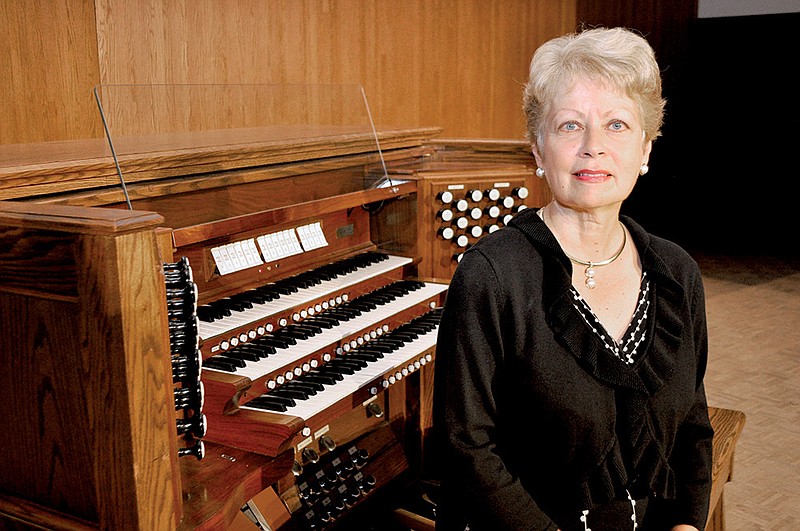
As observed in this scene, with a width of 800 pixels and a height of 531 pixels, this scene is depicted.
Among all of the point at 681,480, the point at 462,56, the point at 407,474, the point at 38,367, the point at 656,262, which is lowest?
the point at 407,474

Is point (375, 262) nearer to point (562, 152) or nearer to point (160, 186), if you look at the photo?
point (160, 186)

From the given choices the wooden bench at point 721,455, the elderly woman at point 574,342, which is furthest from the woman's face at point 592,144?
the wooden bench at point 721,455

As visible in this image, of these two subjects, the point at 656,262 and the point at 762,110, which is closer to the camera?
the point at 656,262

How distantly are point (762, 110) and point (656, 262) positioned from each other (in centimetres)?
716

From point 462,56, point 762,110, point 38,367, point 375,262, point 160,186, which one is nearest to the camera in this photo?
point 38,367

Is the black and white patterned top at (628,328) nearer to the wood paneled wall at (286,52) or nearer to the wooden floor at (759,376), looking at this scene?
the wooden floor at (759,376)

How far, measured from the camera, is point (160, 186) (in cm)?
233

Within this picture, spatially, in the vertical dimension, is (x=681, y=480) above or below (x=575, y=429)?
below

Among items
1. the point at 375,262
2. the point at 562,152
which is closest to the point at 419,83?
the point at 375,262

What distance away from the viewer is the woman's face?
1731mm

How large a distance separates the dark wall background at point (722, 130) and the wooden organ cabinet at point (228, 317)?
5427 millimetres

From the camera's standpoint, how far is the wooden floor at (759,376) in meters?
3.54

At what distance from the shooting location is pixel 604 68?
1.71 m

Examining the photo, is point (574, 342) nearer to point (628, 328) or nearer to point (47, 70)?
point (628, 328)
